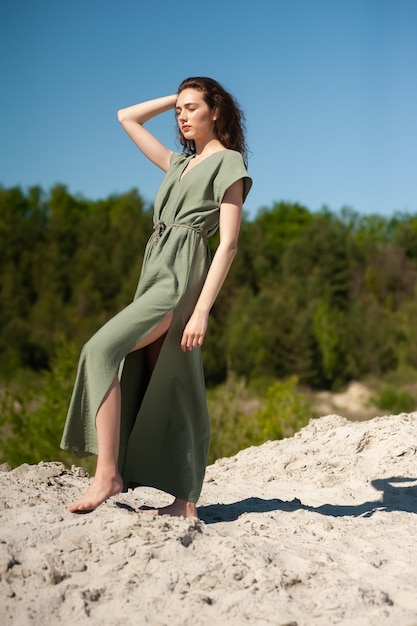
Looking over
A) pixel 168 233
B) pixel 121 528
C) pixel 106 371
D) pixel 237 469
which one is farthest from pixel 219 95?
pixel 237 469

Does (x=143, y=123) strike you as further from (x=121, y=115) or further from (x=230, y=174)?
(x=230, y=174)

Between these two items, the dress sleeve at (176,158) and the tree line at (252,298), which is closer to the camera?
the dress sleeve at (176,158)

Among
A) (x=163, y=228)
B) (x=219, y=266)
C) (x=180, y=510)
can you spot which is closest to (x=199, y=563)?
(x=180, y=510)

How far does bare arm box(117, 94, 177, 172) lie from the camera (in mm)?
3617

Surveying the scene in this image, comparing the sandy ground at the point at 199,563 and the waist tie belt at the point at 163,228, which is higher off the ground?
the waist tie belt at the point at 163,228

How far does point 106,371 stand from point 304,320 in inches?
912

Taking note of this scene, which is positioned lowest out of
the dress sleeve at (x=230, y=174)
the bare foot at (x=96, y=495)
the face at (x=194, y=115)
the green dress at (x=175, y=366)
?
the bare foot at (x=96, y=495)

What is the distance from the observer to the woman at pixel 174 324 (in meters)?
3.12

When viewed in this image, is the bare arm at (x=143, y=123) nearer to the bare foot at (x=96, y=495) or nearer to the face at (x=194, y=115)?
the face at (x=194, y=115)

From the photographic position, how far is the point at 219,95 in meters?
3.52

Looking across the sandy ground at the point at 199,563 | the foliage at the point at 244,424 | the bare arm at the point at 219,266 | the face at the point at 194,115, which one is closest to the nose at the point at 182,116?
the face at the point at 194,115

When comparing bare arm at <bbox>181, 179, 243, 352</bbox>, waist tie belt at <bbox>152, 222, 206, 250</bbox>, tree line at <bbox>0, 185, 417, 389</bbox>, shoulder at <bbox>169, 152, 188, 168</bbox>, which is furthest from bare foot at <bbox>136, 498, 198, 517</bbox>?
tree line at <bbox>0, 185, 417, 389</bbox>

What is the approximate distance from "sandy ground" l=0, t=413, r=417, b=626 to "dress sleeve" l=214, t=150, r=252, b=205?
1348 millimetres

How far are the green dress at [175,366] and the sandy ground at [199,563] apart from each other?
24 centimetres
